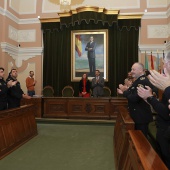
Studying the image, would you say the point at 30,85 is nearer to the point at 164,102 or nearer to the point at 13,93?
the point at 13,93

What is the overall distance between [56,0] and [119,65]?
399 centimetres

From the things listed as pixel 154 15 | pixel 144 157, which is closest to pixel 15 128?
pixel 144 157

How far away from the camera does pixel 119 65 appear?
9.55 metres

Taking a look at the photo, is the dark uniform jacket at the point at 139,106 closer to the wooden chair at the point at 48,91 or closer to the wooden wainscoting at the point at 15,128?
the wooden wainscoting at the point at 15,128

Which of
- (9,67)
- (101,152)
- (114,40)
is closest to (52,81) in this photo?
(9,67)

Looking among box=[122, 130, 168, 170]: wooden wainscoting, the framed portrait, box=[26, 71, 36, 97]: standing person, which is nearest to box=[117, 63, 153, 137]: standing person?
box=[122, 130, 168, 170]: wooden wainscoting

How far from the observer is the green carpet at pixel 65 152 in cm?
339

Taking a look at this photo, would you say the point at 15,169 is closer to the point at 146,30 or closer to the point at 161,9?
the point at 146,30

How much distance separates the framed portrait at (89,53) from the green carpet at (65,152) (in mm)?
4177

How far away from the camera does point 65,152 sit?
4.07 metres

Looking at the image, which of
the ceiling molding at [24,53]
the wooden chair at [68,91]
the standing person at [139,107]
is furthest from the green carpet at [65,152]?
the ceiling molding at [24,53]

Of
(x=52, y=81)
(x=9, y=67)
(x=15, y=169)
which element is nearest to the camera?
(x=15, y=169)

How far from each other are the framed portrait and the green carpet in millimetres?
4177

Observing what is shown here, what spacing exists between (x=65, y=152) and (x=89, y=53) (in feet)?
20.7
